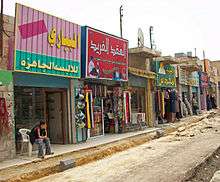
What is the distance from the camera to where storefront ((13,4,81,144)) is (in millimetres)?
10812

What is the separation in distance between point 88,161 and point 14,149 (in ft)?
7.18

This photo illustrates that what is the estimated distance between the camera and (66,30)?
1282cm

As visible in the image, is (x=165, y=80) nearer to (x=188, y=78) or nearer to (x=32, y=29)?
(x=188, y=78)

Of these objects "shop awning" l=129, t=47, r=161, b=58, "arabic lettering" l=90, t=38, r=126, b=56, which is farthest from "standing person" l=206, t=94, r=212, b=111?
"arabic lettering" l=90, t=38, r=126, b=56

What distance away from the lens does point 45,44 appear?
1170 centimetres

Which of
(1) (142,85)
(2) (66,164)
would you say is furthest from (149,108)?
(2) (66,164)

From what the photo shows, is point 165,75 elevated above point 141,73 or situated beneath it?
elevated above

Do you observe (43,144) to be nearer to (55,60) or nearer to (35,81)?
(35,81)

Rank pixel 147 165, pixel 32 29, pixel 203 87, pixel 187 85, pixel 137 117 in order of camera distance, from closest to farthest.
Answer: pixel 147 165, pixel 32 29, pixel 137 117, pixel 187 85, pixel 203 87

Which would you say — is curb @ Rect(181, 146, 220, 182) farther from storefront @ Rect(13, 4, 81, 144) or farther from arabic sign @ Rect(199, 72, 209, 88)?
arabic sign @ Rect(199, 72, 209, 88)

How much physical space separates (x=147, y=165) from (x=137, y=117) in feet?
29.1

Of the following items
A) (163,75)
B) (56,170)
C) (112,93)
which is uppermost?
(163,75)

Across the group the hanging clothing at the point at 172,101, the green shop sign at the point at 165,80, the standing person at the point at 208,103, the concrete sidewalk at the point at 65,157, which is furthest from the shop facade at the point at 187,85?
the concrete sidewalk at the point at 65,157

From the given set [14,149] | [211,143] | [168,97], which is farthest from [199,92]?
[14,149]
